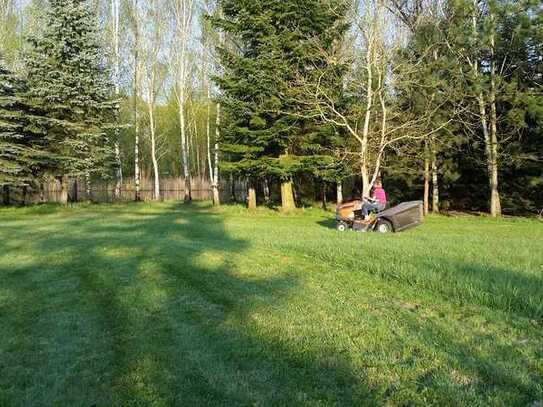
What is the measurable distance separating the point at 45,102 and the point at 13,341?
25411mm

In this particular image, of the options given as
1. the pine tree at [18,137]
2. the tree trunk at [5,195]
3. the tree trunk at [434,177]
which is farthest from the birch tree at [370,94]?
the tree trunk at [5,195]

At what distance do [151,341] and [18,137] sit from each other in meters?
25.1

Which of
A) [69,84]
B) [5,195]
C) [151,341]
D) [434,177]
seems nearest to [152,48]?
[69,84]

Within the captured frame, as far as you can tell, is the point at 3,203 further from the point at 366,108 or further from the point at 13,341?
the point at 13,341

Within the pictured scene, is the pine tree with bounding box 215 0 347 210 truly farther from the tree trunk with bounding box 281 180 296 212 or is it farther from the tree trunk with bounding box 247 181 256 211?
the tree trunk with bounding box 247 181 256 211

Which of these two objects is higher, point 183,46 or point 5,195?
point 183,46

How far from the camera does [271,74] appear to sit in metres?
24.4

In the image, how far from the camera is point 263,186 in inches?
1473

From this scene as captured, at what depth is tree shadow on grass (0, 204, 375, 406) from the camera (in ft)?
12.3

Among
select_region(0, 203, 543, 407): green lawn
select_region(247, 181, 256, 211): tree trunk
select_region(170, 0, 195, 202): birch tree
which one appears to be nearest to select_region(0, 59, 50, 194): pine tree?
select_region(170, 0, 195, 202): birch tree

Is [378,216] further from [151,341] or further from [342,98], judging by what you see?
[151,341]

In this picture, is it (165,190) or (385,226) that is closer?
(385,226)

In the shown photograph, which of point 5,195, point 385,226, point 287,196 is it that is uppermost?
point 5,195

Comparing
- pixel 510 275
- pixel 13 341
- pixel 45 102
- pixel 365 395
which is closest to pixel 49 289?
pixel 13 341
